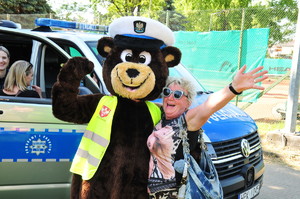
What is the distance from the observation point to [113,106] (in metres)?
2.25

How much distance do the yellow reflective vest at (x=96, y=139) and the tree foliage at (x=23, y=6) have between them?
2441cm

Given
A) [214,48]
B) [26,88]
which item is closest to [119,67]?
[26,88]

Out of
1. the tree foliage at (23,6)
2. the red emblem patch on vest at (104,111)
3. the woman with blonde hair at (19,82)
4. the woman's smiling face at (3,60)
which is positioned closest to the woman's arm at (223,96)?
the red emblem patch on vest at (104,111)

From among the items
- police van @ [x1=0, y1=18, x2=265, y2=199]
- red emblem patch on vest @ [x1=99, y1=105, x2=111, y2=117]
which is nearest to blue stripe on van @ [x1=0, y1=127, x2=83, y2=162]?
police van @ [x1=0, y1=18, x2=265, y2=199]

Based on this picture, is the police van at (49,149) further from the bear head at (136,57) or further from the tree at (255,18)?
the tree at (255,18)

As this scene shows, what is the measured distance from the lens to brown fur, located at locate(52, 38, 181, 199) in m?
2.18

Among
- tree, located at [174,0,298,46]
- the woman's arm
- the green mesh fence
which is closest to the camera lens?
the woman's arm

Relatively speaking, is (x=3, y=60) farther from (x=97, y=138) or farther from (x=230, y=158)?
(x=230, y=158)

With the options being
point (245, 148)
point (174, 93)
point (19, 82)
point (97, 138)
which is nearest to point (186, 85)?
point (174, 93)

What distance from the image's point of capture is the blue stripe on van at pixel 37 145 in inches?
108

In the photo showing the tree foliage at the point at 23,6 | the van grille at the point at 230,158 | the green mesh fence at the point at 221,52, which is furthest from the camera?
the tree foliage at the point at 23,6

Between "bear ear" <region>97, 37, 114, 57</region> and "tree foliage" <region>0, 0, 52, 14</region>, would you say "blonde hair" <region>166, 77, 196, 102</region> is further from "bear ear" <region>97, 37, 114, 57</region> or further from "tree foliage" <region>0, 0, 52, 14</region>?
"tree foliage" <region>0, 0, 52, 14</region>

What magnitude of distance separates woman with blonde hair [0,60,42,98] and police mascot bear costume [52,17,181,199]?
0.99 m

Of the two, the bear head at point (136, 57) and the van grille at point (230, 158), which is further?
the van grille at point (230, 158)
